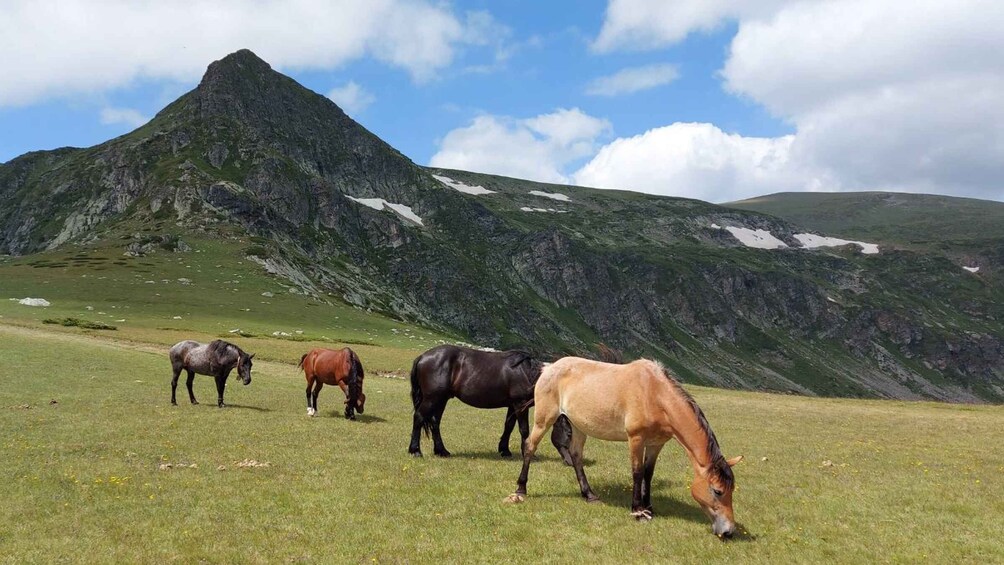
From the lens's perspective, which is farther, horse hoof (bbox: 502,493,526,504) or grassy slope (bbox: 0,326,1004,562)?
horse hoof (bbox: 502,493,526,504)

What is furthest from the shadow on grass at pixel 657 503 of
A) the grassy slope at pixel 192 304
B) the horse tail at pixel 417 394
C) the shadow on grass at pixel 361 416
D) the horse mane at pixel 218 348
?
the grassy slope at pixel 192 304

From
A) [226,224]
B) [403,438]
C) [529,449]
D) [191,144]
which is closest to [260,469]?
[403,438]

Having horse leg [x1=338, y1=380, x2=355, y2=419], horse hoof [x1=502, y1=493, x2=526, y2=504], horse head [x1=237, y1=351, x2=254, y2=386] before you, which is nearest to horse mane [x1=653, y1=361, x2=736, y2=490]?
horse hoof [x1=502, y1=493, x2=526, y2=504]

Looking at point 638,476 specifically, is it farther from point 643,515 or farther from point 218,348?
point 218,348

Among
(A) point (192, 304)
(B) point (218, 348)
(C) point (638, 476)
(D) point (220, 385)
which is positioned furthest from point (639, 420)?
(A) point (192, 304)

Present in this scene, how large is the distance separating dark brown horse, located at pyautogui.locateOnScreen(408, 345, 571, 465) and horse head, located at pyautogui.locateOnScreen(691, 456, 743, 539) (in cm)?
674

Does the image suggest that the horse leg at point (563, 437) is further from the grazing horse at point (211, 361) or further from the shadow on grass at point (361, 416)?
the grazing horse at point (211, 361)

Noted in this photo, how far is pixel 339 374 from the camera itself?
999 inches

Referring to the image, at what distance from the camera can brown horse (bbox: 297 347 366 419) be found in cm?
2503

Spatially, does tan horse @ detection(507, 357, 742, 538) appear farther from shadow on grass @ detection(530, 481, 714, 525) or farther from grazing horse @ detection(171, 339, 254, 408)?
grazing horse @ detection(171, 339, 254, 408)

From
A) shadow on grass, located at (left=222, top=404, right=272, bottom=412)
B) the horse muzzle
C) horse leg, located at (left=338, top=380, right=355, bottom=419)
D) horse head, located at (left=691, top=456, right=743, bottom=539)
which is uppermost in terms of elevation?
horse head, located at (left=691, top=456, right=743, bottom=539)

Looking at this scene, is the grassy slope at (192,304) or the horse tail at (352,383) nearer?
the horse tail at (352,383)

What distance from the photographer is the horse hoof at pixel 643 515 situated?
12498mm

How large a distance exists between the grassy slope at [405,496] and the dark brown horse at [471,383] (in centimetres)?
125
